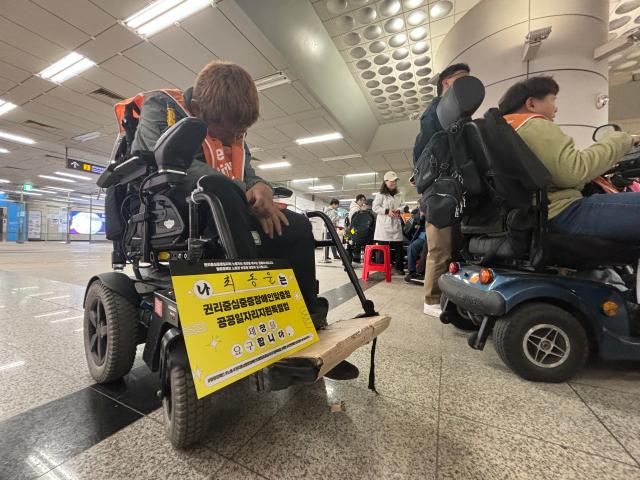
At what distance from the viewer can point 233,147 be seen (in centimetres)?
113

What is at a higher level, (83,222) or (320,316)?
(83,222)

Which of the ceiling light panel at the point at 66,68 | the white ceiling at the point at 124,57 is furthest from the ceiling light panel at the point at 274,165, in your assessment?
the ceiling light panel at the point at 66,68

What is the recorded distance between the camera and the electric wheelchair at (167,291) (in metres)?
0.59

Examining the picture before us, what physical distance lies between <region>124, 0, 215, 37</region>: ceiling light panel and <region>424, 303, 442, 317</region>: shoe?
414 cm

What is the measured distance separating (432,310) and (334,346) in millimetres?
1552

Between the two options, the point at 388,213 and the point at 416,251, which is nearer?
the point at 416,251

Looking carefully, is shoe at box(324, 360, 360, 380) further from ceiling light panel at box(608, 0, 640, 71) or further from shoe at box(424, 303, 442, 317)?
ceiling light panel at box(608, 0, 640, 71)

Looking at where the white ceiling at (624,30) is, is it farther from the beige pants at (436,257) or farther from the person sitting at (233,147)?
the person sitting at (233,147)

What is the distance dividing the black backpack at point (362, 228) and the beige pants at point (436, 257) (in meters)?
2.71

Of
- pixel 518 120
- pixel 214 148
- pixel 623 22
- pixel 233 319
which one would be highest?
pixel 623 22

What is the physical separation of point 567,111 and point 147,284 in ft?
11.8

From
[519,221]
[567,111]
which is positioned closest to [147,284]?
[519,221]

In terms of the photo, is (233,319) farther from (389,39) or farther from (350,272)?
(389,39)

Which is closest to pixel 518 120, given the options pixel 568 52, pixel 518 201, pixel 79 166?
pixel 518 201
